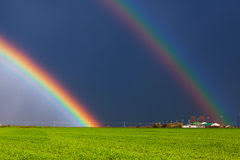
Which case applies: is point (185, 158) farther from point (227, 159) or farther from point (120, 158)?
point (120, 158)

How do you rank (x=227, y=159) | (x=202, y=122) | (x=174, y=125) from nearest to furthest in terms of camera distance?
(x=227, y=159)
(x=174, y=125)
(x=202, y=122)

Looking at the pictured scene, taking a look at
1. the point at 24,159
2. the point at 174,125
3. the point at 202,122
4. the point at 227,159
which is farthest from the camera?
the point at 202,122

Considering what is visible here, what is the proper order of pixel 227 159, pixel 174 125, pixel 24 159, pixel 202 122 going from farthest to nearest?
pixel 202 122, pixel 174 125, pixel 24 159, pixel 227 159

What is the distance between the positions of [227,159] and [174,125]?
4356 centimetres

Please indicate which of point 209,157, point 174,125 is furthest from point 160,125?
point 209,157

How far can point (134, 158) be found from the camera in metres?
9.06

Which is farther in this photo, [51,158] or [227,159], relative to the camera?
[51,158]

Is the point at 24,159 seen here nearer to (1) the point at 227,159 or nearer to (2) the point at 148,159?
(2) the point at 148,159

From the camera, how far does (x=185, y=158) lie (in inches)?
359

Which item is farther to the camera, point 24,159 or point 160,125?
point 160,125

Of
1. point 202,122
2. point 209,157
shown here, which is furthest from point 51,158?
point 202,122

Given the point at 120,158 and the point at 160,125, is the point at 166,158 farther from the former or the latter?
the point at 160,125

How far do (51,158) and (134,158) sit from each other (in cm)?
268

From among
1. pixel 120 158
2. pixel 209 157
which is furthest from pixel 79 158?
pixel 209 157
